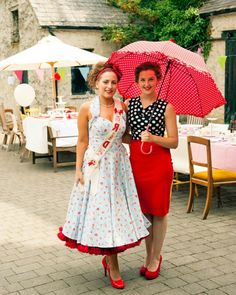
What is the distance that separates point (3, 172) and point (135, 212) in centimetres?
618

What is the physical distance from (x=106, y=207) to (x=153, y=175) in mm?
500

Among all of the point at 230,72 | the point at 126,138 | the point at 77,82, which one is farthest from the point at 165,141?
the point at 77,82

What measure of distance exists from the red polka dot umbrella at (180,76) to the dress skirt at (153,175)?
2.22 ft

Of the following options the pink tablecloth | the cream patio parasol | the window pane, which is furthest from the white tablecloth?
the window pane

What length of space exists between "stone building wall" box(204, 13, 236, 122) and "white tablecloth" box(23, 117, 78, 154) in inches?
202

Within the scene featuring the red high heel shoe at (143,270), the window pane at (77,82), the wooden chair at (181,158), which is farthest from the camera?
the window pane at (77,82)

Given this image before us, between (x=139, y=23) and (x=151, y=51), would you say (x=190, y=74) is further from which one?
(x=139, y=23)

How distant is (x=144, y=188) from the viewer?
412cm

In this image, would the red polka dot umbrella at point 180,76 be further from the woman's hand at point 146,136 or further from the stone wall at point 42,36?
the stone wall at point 42,36

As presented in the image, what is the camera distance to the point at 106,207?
389cm

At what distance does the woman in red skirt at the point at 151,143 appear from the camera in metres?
4.03

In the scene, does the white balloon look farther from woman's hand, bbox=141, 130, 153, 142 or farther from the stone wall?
woman's hand, bbox=141, 130, 153, 142

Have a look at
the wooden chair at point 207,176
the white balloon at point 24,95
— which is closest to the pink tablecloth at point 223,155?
the wooden chair at point 207,176

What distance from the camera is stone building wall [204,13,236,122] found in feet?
43.6
